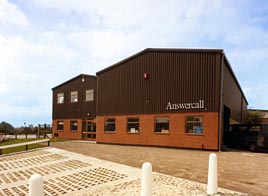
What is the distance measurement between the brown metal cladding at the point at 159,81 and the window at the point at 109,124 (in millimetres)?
740

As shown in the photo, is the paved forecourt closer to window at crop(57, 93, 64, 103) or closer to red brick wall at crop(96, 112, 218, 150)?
red brick wall at crop(96, 112, 218, 150)

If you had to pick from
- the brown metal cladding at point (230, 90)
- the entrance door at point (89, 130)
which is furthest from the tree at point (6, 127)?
the brown metal cladding at point (230, 90)

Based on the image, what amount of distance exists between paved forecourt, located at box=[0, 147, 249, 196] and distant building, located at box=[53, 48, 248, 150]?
29.3 ft

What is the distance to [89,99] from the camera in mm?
→ 29422

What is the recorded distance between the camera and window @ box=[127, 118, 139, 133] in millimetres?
21697

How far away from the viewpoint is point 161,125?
66.1 ft

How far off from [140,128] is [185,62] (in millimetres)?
6369

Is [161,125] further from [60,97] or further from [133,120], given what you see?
[60,97]

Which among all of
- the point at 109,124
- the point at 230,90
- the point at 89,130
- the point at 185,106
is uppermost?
the point at 230,90

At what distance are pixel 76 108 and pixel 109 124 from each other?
8.30m

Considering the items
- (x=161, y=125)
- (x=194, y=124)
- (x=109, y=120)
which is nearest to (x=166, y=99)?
(x=161, y=125)

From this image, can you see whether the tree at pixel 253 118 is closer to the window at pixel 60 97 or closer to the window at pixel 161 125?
the window at pixel 161 125

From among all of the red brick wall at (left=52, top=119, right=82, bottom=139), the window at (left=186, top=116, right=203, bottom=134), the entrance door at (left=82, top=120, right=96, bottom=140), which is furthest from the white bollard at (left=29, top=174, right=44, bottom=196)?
the red brick wall at (left=52, top=119, right=82, bottom=139)

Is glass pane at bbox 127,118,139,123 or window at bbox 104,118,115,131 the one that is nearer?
glass pane at bbox 127,118,139,123
